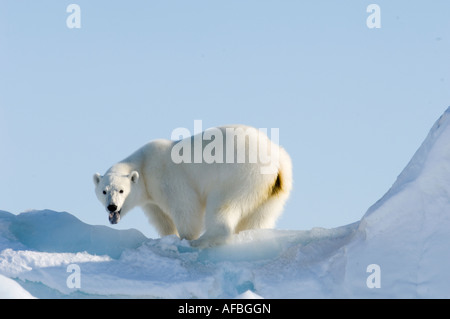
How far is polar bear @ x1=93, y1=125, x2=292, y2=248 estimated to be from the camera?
7.91m

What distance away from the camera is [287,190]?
8.30m

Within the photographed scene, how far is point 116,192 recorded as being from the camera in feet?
26.8

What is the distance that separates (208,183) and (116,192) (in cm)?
115

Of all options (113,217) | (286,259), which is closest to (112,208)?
(113,217)

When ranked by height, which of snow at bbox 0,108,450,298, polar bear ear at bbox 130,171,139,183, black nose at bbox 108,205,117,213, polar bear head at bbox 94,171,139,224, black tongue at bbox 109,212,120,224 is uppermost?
polar bear ear at bbox 130,171,139,183

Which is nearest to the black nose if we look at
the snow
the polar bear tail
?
the snow

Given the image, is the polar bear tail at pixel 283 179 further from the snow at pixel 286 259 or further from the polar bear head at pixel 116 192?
the polar bear head at pixel 116 192

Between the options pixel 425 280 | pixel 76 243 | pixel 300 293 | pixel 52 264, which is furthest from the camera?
pixel 76 243

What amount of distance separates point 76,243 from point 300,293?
292cm

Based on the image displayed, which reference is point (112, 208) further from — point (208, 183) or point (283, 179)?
point (283, 179)

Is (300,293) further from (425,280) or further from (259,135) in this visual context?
(259,135)

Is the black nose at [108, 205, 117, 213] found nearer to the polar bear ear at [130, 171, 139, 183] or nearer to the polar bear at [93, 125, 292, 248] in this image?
the polar bear at [93, 125, 292, 248]

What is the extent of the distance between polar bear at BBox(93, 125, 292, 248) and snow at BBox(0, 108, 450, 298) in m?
0.45
